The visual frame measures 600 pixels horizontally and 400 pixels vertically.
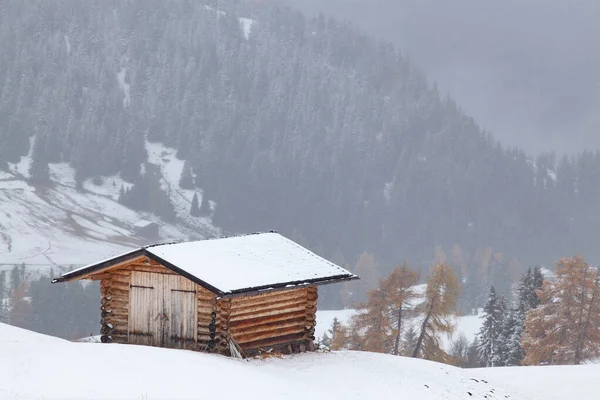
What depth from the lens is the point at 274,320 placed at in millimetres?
34656

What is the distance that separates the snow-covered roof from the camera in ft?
106

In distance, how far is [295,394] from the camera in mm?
26531

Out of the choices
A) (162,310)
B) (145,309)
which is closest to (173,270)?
(162,310)

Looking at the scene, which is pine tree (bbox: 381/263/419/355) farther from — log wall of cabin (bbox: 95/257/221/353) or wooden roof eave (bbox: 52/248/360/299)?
log wall of cabin (bbox: 95/257/221/353)

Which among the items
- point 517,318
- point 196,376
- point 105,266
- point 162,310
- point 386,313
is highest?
point 517,318

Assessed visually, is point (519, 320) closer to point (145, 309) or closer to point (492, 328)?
point (492, 328)

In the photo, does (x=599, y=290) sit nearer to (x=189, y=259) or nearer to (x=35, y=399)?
(x=189, y=259)

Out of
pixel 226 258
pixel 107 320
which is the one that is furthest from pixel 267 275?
pixel 107 320

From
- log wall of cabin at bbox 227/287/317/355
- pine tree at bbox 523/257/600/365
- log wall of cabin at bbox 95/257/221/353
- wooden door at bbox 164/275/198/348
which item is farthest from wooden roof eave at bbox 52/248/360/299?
pine tree at bbox 523/257/600/365

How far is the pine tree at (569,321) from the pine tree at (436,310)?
524 cm

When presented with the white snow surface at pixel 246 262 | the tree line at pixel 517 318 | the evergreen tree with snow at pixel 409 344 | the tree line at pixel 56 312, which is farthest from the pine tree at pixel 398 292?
the tree line at pixel 56 312

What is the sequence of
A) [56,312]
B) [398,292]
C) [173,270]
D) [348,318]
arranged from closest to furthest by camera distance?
[173,270] → [398,292] → [348,318] → [56,312]

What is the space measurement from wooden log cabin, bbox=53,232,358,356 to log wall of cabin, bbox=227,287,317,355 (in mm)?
36

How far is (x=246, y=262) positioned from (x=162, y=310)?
3.63 meters
